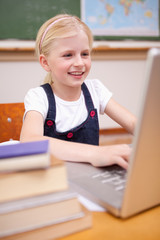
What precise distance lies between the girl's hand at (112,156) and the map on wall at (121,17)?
2.28 m

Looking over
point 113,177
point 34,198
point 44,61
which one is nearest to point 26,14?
point 44,61

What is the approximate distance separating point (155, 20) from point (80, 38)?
2.28 meters

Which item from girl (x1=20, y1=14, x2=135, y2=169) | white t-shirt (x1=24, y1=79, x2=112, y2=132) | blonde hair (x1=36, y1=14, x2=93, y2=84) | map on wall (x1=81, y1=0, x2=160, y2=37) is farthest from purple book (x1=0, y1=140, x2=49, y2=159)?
map on wall (x1=81, y1=0, x2=160, y2=37)

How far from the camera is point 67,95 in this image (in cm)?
112

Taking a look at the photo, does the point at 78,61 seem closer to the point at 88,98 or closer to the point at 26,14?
the point at 88,98

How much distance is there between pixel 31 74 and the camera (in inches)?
99.7

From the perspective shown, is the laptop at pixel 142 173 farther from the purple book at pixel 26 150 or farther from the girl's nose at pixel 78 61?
the girl's nose at pixel 78 61

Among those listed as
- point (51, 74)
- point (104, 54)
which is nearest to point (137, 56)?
point (104, 54)

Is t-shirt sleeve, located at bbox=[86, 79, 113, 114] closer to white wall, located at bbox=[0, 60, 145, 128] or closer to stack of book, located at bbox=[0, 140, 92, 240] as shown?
stack of book, located at bbox=[0, 140, 92, 240]

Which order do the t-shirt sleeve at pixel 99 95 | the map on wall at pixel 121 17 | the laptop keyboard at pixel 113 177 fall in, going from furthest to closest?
the map on wall at pixel 121 17
the t-shirt sleeve at pixel 99 95
the laptop keyboard at pixel 113 177

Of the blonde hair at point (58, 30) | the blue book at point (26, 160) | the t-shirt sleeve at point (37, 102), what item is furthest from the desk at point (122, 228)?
the blonde hair at point (58, 30)

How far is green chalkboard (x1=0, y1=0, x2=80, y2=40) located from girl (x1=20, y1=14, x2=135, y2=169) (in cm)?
138

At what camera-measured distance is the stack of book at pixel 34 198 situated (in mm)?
351

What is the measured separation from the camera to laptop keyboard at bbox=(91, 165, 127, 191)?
1.57ft
